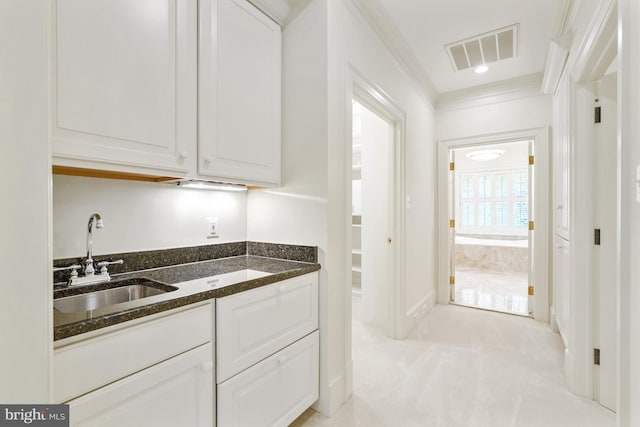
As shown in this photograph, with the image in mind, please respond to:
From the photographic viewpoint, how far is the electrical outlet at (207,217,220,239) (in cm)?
189

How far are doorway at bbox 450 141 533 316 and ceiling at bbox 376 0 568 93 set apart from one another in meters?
2.36

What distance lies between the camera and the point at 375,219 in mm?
3209

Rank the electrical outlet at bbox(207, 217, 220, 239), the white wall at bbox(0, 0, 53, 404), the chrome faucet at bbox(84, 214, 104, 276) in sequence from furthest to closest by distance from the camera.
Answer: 1. the electrical outlet at bbox(207, 217, 220, 239)
2. the chrome faucet at bbox(84, 214, 104, 276)
3. the white wall at bbox(0, 0, 53, 404)

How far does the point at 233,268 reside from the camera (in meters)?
1.66

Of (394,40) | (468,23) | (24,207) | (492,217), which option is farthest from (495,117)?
(24,207)

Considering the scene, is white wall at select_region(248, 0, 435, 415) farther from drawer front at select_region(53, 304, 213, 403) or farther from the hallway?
drawer front at select_region(53, 304, 213, 403)

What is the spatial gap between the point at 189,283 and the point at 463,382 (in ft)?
6.58

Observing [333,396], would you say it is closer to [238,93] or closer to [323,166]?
[323,166]

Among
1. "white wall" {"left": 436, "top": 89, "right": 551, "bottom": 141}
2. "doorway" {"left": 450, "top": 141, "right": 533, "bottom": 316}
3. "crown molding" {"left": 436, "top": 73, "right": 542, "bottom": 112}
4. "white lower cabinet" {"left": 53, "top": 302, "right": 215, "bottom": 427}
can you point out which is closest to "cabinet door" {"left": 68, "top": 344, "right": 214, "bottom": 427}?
"white lower cabinet" {"left": 53, "top": 302, "right": 215, "bottom": 427}

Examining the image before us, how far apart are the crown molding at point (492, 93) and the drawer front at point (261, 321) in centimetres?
327

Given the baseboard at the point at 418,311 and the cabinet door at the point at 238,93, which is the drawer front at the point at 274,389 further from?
the baseboard at the point at 418,311

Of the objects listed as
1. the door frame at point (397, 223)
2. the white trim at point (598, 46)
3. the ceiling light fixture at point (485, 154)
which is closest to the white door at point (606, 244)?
the white trim at point (598, 46)

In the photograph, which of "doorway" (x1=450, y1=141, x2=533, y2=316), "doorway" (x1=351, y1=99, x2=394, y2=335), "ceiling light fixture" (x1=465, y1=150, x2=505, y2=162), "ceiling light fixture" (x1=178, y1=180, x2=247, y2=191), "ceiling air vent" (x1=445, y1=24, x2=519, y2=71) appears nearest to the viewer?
"ceiling light fixture" (x1=178, y1=180, x2=247, y2=191)

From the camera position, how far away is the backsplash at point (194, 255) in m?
1.44
